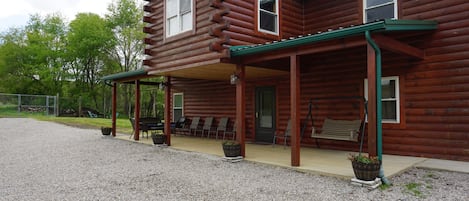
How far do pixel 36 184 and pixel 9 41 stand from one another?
31517 millimetres

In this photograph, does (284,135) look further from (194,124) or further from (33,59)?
(33,59)

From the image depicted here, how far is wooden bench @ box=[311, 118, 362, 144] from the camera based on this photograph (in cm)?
620

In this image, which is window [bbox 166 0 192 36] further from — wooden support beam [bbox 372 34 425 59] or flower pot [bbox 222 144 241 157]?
wooden support beam [bbox 372 34 425 59]

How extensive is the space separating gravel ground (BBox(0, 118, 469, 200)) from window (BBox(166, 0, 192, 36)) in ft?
10.4

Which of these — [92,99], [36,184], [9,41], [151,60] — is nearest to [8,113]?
[92,99]

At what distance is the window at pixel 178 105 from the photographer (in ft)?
39.4

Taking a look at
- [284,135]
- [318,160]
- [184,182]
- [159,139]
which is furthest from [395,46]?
[159,139]

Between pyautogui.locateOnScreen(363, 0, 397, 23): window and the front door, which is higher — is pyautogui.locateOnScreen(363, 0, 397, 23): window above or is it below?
above

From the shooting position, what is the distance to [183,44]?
7.34 m

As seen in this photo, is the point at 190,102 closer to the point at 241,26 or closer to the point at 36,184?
the point at 241,26

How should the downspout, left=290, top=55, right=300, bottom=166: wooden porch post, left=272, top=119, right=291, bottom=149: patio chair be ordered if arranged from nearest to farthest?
the downspout, left=290, top=55, right=300, bottom=166: wooden porch post, left=272, top=119, right=291, bottom=149: patio chair

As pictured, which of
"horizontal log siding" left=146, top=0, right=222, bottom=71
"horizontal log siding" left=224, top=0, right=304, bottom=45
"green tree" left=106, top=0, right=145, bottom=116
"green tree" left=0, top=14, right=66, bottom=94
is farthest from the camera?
"green tree" left=106, top=0, right=145, bottom=116

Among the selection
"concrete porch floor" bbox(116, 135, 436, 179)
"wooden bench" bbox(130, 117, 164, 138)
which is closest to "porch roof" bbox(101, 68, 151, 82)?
"wooden bench" bbox(130, 117, 164, 138)

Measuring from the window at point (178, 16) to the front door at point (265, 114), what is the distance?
9.45ft
